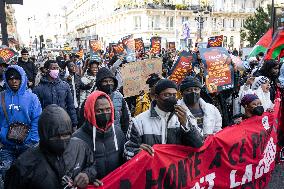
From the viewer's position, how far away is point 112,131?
3.38 meters

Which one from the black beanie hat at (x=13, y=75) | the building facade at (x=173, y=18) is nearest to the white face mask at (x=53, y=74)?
the black beanie hat at (x=13, y=75)

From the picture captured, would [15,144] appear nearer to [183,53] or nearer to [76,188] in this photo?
[76,188]

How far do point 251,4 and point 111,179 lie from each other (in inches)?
2921

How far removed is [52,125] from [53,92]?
355 centimetres

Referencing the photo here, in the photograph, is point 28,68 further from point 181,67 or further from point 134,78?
point 181,67

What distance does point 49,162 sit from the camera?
2639mm

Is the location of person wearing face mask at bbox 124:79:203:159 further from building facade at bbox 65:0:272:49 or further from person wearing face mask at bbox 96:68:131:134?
building facade at bbox 65:0:272:49

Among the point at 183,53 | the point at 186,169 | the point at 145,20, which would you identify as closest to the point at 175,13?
the point at 145,20

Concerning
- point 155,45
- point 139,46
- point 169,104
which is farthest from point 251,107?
point 155,45

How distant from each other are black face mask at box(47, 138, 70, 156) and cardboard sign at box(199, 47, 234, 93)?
3.99 m

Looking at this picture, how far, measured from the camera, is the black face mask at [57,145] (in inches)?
102

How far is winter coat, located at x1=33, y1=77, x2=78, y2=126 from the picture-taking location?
6.05 metres

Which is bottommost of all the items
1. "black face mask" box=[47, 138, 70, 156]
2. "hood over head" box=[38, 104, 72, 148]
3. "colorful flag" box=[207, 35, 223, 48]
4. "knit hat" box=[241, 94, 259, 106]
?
"black face mask" box=[47, 138, 70, 156]

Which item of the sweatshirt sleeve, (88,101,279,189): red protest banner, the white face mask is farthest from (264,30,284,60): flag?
the sweatshirt sleeve
